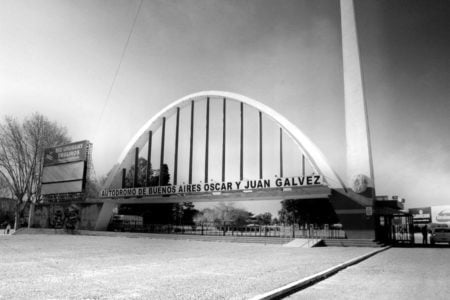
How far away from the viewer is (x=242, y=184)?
31250 millimetres

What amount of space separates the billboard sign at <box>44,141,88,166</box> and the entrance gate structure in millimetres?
4994

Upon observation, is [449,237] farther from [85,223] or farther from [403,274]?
[85,223]

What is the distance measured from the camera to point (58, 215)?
4597 centimetres

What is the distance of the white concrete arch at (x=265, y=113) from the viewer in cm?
3122

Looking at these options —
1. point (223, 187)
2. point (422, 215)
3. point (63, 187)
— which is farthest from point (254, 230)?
point (422, 215)

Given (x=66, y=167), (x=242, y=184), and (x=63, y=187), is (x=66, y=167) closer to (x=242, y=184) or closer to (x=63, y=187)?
(x=63, y=187)

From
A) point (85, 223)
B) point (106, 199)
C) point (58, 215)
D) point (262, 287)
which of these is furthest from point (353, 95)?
point (58, 215)

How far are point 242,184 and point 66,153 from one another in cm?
2311

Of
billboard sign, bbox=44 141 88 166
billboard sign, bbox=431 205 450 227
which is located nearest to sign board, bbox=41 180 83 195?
billboard sign, bbox=44 141 88 166

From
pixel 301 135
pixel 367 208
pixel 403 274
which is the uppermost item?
pixel 301 135

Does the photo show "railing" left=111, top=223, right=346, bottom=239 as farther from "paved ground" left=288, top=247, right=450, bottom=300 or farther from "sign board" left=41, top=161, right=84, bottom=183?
"paved ground" left=288, top=247, right=450, bottom=300

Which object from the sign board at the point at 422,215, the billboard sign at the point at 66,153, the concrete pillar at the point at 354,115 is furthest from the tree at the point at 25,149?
the sign board at the point at 422,215

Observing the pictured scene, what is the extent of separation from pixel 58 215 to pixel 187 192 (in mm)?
20940

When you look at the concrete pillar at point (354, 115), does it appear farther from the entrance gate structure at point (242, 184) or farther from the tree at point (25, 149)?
the tree at point (25, 149)
